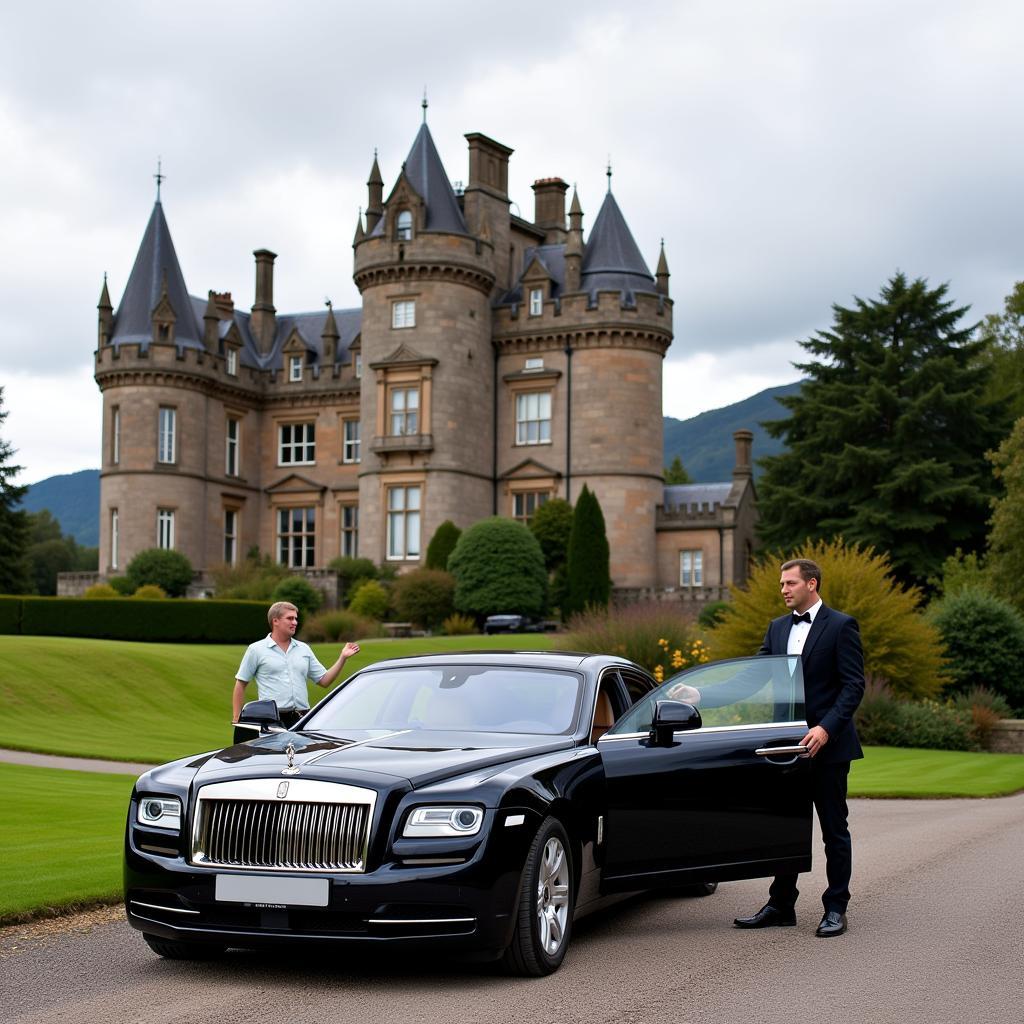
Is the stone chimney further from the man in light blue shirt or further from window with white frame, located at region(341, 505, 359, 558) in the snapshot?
the man in light blue shirt

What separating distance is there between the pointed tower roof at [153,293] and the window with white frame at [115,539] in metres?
6.80

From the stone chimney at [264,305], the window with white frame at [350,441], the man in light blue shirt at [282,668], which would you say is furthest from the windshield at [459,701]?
the stone chimney at [264,305]

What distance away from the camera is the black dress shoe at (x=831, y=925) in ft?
25.8

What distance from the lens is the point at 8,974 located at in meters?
6.75

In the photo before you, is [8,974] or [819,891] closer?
[8,974]

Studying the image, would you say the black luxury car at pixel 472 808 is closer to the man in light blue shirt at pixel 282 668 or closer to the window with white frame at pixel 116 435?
the man in light blue shirt at pixel 282 668

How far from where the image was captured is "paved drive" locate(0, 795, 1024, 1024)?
237 inches

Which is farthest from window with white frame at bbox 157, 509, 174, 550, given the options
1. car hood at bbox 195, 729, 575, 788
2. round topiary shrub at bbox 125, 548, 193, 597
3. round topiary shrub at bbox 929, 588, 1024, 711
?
car hood at bbox 195, 729, 575, 788

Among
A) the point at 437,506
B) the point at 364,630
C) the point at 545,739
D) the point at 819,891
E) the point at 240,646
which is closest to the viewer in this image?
the point at 545,739

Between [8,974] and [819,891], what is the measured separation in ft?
16.8

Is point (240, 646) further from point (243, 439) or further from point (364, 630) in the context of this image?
point (243, 439)

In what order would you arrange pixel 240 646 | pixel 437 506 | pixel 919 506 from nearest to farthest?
1. pixel 240 646
2. pixel 919 506
3. pixel 437 506

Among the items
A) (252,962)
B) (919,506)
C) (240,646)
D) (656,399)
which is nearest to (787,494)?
(919,506)

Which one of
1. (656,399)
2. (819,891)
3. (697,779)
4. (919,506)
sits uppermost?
(656,399)
